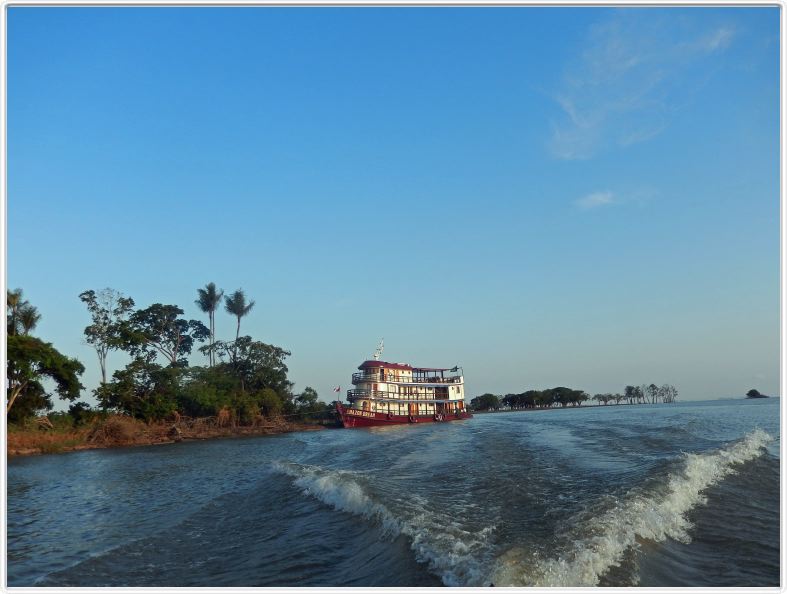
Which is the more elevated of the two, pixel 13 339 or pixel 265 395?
pixel 13 339

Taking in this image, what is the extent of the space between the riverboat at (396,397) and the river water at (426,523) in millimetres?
33367

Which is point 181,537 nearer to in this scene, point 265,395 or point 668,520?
point 668,520

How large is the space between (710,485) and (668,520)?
3.99 m

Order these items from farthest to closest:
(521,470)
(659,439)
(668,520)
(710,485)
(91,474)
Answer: (659,439)
(91,474)
(521,470)
(710,485)
(668,520)

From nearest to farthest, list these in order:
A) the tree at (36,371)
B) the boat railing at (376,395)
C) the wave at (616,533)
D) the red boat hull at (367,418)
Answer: the wave at (616,533), the tree at (36,371), the red boat hull at (367,418), the boat railing at (376,395)

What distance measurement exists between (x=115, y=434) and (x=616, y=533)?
117 feet

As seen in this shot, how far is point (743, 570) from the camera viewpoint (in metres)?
6.86

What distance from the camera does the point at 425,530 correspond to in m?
8.68

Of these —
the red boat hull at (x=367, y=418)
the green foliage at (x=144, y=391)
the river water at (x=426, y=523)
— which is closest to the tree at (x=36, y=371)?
the green foliage at (x=144, y=391)

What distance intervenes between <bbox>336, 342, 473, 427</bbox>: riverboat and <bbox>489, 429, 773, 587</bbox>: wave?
1579 inches

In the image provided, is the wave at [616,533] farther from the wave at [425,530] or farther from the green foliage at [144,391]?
the green foliage at [144,391]

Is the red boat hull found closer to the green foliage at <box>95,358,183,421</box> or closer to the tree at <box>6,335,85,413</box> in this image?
the green foliage at <box>95,358,183,421</box>

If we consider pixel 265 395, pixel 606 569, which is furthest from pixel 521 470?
pixel 265 395

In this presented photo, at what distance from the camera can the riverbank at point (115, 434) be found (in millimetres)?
30312
